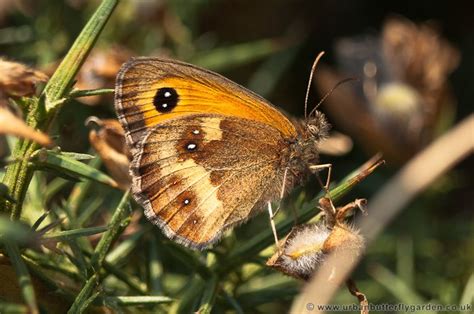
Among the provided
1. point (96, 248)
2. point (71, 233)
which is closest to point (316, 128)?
point (96, 248)

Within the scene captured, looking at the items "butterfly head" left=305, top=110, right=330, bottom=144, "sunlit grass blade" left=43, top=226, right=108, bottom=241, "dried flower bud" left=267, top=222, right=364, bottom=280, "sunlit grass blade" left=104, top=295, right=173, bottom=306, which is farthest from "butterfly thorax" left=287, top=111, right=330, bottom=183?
"sunlit grass blade" left=43, top=226, right=108, bottom=241

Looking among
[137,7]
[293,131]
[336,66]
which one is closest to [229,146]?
Answer: [293,131]

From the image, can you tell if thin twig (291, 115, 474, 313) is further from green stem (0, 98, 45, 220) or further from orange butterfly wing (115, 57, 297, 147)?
green stem (0, 98, 45, 220)

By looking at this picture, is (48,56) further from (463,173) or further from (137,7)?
(463,173)

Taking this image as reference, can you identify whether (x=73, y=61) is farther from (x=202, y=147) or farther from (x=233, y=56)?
(x=233, y=56)

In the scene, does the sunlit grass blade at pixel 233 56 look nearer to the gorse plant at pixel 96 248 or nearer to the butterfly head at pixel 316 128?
the gorse plant at pixel 96 248

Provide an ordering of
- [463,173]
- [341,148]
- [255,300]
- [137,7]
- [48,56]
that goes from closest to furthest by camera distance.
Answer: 1. [255,300]
2. [341,148]
3. [48,56]
4. [137,7]
5. [463,173]
